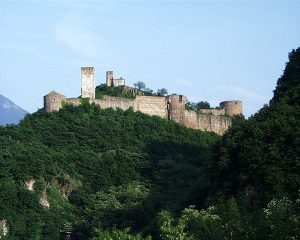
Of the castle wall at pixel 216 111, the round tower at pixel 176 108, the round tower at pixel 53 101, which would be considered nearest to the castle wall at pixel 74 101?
the round tower at pixel 53 101

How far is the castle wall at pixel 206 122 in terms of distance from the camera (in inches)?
3895

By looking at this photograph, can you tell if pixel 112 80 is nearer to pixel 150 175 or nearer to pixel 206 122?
pixel 206 122

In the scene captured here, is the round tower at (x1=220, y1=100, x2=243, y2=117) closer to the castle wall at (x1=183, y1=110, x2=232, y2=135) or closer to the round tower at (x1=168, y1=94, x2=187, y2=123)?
the castle wall at (x1=183, y1=110, x2=232, y2=135)

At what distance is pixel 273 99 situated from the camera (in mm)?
68188

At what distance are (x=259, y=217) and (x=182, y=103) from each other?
200 ft

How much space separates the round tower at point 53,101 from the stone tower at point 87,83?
2.04m

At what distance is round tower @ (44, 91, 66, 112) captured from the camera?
93.4 meters

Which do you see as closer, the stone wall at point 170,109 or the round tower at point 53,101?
the round tower at point 53,101

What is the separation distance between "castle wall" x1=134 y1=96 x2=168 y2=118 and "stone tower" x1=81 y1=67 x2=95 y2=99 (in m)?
4.13

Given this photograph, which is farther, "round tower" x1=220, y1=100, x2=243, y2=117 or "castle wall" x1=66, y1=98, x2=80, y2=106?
"round tower" x1=220, y1=100, x2=243, y2=117

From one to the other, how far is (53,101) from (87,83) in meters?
3.86

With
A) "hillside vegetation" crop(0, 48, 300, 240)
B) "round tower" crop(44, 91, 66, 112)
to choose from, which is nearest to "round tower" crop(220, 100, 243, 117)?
"hillside vegetation" crop(0, 48, 300, 240)

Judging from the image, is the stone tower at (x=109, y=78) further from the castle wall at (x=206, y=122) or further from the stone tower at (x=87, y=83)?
the castle wall at (x=206, y=122)

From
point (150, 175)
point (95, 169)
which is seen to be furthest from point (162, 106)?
point (95, 169)
